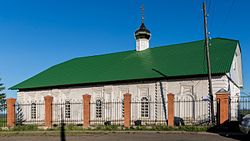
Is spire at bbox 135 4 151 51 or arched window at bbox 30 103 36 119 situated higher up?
spire at bbox 135 4 151 51

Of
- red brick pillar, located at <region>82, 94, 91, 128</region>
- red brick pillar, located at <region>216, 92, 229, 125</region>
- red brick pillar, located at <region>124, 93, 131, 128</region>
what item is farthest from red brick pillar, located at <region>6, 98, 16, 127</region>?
red brick pillar, located at <region>216, 92, 229, 125</region>

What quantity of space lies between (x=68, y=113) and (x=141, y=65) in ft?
24.4

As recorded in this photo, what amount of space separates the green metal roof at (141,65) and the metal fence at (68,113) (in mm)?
1805

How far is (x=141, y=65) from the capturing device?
25953 mm

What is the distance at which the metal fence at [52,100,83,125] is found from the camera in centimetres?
2684

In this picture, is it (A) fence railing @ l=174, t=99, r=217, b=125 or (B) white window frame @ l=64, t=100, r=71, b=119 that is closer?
(A) fence railing @ l=174, t=99, r=217, b=125

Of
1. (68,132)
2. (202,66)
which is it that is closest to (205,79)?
(202,66)

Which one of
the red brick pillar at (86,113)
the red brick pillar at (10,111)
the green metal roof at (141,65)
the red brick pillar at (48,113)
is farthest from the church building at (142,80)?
the red brick pillar at (10,111)

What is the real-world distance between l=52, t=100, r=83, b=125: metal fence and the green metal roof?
1.80 m

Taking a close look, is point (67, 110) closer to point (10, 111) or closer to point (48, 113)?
point (10, 111)

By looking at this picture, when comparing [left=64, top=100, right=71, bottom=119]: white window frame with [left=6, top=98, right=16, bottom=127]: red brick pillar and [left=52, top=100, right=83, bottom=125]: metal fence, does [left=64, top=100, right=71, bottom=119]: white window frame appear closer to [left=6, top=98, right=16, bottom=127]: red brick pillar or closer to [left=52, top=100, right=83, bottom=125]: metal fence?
[left=52, top=100, right=83, bottom=125]: metal fence

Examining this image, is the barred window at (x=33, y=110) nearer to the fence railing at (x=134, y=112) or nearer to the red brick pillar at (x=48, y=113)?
the fence railing at (x=134, y=112)

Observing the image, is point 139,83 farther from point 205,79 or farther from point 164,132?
point 164,132

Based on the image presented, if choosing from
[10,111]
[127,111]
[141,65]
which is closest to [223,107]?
[127,111]
